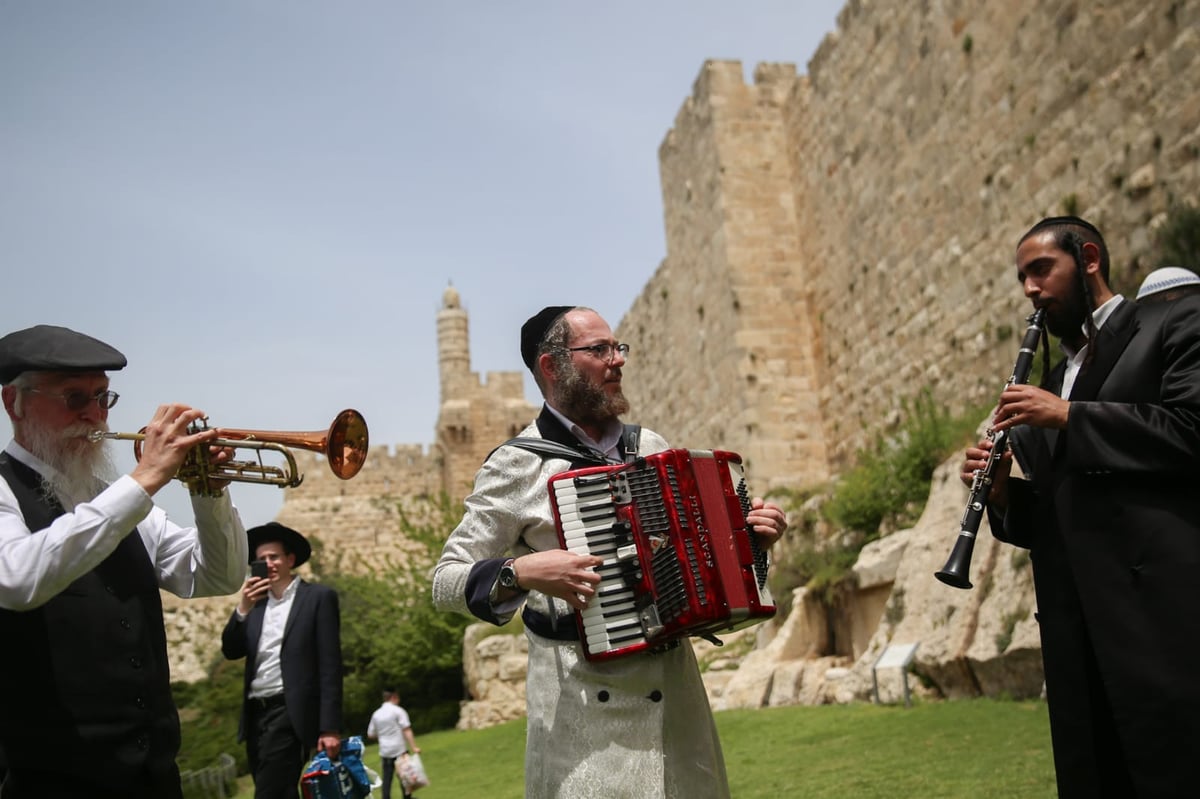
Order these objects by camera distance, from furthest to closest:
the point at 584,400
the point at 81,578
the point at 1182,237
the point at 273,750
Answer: the point at 1182,237, the point at 273,750, the point at 584,400, the point at 81,578

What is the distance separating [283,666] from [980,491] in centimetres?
396

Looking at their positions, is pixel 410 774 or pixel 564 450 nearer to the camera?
pixel 564 450

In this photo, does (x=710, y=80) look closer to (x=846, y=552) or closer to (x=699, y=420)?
(x=699, y=420)

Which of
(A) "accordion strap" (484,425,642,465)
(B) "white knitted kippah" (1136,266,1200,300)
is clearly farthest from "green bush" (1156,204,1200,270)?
(A) "accordion strap" (484,425,642,465)

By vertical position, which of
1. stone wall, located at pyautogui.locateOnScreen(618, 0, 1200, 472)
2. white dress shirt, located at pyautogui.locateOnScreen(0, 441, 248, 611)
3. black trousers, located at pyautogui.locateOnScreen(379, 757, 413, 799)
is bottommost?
black trousers, located at pyautogui.locateOnScreen(379, 757, 413, 799)

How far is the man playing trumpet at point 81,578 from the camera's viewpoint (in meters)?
2.76

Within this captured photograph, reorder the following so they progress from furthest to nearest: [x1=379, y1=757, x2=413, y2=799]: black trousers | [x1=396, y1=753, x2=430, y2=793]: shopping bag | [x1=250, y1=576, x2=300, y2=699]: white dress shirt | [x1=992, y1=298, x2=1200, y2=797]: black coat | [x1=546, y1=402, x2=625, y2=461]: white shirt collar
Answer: [x1=379, y1=757, x2=413, y2=799]: black trousers → [x1=396, y1=753, x2=430, y2=793]: shopping bag → [x1=250, y1=576, x2=300, y2=699]: white dress shirt → [x1=546, y1=402, x2=625, y2=461]: white shirt collar → [x1=992, y1=298, x2=1200, y2=797]: black coat

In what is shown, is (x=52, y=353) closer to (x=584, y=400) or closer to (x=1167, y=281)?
(x=584, y=400)

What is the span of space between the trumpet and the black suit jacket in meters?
2.66

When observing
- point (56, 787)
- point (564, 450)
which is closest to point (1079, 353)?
point (564, 450)

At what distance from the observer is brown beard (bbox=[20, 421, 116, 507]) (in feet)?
10.2

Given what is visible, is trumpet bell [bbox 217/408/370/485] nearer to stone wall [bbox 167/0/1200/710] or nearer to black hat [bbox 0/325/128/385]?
black hat [bbox 0/325/128/385]

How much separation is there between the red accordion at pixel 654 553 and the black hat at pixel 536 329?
0.66 meters

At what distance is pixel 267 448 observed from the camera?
345 centimetres
